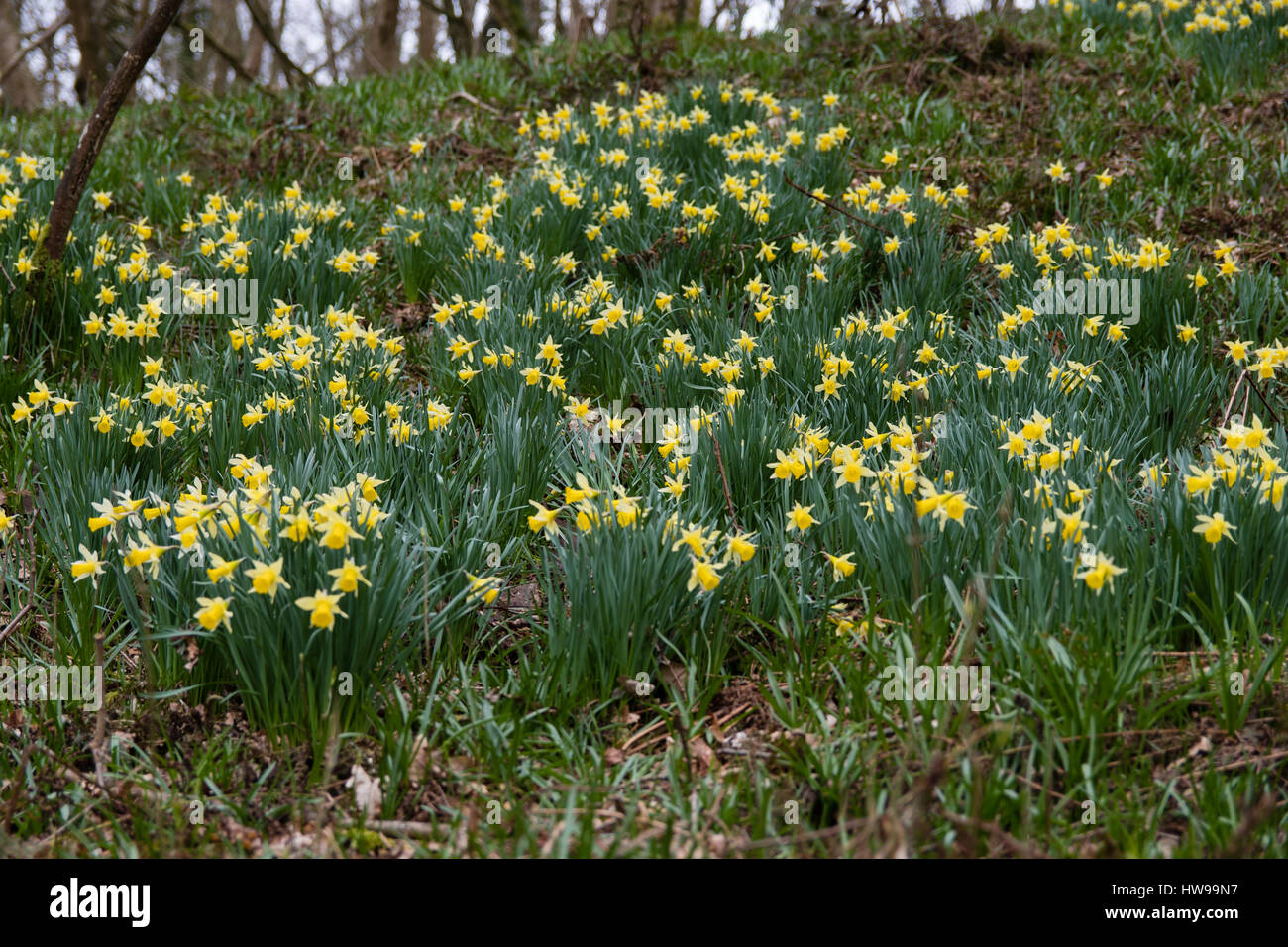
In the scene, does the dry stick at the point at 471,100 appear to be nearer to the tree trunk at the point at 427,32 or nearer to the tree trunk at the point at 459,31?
the tree trunk at the point at 459,31

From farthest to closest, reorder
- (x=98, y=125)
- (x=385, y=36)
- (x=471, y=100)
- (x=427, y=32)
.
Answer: (x=427, y=32) → (x=385, y=36) → (x=471, y=100) → (x=98, y=125)

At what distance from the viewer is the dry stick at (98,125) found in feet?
12.2

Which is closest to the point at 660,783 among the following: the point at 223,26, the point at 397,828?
the point at 397,828

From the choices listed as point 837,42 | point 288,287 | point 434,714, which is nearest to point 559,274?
point 288,287

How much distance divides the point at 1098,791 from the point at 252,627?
1.69 m

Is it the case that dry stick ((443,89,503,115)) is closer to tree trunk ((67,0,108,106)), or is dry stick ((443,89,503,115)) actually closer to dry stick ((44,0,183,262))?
dry stick ((44,0,183,262))

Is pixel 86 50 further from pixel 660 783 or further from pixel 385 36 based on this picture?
pixel 660 783

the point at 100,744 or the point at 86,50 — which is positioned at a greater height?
the point at 86,50

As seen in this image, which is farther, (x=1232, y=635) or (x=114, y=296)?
(x=114, y=296)

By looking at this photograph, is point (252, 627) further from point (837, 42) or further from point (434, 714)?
point (837, 42)

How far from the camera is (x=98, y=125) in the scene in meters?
3.76

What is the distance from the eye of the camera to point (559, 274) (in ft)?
13.4

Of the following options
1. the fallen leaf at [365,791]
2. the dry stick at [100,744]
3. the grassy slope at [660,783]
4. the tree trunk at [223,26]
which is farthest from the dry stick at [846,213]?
the tree trunk at [223,26]

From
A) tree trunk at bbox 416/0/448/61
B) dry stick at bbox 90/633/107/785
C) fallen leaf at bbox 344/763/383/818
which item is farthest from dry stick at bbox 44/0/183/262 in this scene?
tree trunk at bbox 416/0/448/61
